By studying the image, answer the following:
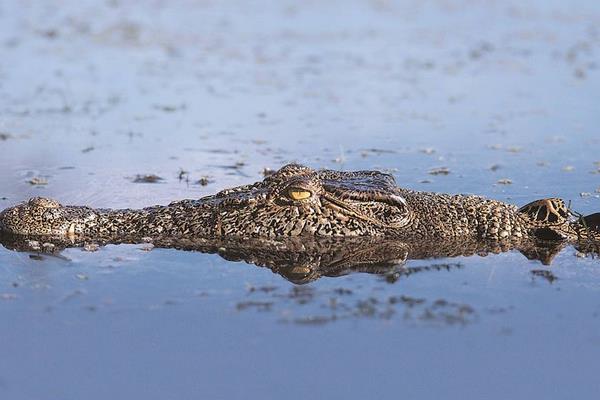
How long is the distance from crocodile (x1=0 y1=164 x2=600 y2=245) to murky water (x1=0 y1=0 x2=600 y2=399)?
1.21 feet

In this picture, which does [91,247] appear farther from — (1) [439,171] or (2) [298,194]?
(1) [439,171]

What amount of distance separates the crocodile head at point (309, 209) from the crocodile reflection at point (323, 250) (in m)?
0.09

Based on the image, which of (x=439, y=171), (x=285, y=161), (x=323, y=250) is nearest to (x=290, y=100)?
(x=285, y=161)

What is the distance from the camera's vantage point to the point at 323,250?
809 cm

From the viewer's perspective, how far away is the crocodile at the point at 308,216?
8.18m

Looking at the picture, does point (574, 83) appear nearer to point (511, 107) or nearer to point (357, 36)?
point (511, 107)

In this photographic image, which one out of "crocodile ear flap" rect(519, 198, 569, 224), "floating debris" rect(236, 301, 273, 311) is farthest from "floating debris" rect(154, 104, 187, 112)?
"floating debris" rect(236, 301, 273, 311)

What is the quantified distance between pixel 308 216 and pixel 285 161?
14.1 feet

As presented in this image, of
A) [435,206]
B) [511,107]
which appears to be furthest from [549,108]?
[435,206]

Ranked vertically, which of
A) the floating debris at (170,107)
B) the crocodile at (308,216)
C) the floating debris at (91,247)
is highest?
the floating debris at (170,107)

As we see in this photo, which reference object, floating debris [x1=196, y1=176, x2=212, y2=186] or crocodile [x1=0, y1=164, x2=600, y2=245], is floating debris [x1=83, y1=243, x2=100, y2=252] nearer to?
crocodile [x1=0, y1=164, x2=600, y2=245]

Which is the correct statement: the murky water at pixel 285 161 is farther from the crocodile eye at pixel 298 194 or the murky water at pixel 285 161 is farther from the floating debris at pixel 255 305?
the crocodile eye at pixel 298 194

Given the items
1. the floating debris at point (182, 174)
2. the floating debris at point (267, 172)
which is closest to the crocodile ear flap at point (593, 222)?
the floating debris at point (267, 172)

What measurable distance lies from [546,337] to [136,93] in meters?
11.4
